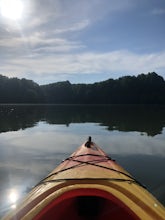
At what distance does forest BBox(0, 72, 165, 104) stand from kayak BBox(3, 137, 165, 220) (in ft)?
342

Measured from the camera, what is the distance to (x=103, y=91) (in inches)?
4643

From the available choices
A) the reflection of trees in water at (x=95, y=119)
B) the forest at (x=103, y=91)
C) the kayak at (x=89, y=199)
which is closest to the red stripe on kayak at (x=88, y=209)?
the kayak at (x=89, y=199)

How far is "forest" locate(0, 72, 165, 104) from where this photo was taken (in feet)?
368

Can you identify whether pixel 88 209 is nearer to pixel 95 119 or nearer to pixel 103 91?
pixel 95 119

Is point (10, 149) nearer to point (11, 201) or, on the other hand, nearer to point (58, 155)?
point (58, 155)

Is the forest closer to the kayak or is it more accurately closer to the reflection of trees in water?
the reflection of trees in water

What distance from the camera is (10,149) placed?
1379cm

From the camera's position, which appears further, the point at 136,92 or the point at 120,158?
the point at 136,92

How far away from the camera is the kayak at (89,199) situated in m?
4.12

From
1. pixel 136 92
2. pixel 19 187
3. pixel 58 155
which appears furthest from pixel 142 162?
pixel 136 92

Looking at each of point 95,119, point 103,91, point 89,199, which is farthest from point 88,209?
point 103,91

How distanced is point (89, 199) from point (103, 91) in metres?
113

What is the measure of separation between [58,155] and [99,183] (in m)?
7.81

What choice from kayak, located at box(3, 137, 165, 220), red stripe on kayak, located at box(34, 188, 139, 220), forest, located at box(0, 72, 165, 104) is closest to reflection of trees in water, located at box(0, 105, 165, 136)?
red stripe on kayak, located at box(34, 188, 139, 220)
